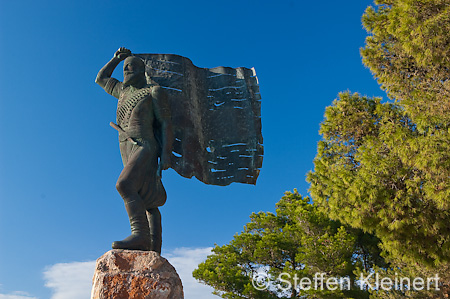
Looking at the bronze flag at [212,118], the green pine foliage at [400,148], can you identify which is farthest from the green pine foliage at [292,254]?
the bronze flag at [212,118]

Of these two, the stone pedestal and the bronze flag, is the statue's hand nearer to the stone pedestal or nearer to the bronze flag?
the bronze flag

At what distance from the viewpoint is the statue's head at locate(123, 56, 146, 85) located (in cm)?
461

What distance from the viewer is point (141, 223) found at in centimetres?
402

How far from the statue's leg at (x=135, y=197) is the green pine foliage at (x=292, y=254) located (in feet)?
35.5

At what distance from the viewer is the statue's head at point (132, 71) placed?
15.1 feet

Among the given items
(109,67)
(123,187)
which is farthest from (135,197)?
(109,67)

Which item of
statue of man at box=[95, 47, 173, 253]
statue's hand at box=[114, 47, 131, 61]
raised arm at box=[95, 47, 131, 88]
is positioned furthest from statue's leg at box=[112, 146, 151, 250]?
statue's hand at box=[114, 47, 131, 61]

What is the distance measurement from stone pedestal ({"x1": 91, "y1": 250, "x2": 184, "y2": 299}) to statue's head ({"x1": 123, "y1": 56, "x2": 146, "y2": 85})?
74.7 inches

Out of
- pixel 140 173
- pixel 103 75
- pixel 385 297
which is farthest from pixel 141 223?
pixel 385 297

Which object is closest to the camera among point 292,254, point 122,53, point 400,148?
point 122,53

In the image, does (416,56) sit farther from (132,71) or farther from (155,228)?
(155,228)

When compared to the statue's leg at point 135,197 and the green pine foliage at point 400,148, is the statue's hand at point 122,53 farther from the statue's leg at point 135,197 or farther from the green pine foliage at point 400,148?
the green pine foliage at point 400,148

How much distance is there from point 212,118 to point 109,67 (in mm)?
1346

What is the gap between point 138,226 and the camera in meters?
4.00
